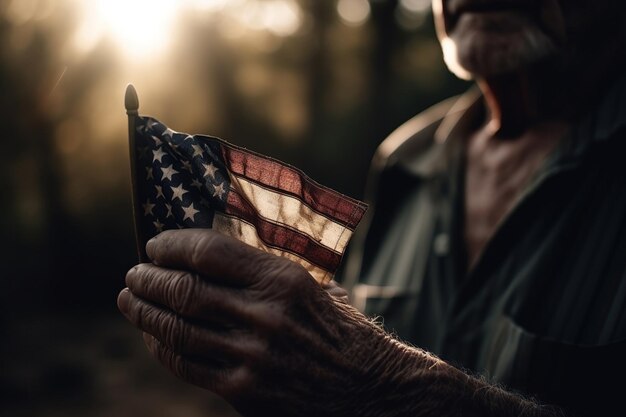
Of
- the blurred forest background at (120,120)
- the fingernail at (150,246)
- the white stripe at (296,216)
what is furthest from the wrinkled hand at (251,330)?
the blurred forest background at (120,120)

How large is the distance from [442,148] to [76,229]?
391 inches

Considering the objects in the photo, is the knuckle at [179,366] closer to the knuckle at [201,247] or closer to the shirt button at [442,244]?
the knuckle at [201,247]

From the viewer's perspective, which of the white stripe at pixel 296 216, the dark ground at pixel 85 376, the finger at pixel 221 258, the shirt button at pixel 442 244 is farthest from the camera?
the dark ground at pixel 85 376

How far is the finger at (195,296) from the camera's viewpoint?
1286mm

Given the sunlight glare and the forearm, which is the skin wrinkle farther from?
the sunlight glare

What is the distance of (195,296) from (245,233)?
0.25 m

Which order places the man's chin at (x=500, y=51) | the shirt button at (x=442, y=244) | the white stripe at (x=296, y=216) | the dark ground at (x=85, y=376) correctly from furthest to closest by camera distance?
1. the dark ground at (x=85, y=376)
2. the shirt button at (x=442, y=244)
3. the man's chin at (x=500, y=51)
4. the white stripe at (x=296, y=216)

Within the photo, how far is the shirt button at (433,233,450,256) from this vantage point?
258 centimetres

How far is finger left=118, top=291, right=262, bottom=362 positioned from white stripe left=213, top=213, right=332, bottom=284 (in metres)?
0.26

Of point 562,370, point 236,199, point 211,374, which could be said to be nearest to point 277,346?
point 211,374

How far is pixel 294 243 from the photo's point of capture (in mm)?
1533

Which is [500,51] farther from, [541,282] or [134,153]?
[134,153]

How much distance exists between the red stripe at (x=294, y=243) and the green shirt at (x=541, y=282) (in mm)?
848

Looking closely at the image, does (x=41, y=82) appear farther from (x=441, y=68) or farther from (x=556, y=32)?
(x=441, y=68)
